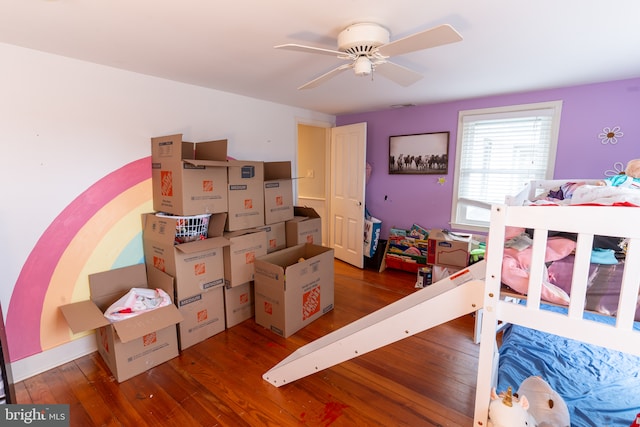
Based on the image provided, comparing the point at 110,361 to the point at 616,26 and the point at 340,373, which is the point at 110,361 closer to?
the point at 340,373

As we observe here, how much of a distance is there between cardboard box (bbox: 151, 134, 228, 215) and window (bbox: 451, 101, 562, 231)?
2.68 meters

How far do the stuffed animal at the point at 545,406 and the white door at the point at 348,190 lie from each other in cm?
266

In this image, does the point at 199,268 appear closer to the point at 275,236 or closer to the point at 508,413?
the point at 275,236

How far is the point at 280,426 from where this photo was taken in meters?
1.65

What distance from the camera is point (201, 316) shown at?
95.2 inches

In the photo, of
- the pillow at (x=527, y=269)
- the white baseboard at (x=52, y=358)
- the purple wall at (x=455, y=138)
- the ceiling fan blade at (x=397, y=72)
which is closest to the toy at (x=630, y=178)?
the pillow at (x=527, y=269)

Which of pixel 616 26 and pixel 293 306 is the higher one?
pixel 616 26

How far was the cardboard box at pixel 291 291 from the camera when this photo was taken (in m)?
2.46

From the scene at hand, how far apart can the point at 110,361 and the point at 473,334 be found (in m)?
2.74

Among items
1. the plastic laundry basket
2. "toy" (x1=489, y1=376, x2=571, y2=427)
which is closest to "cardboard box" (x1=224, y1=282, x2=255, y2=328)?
the plastic laundry basket

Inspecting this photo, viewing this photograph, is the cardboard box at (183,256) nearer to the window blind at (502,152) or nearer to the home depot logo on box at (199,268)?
the home depot logo on box at (199,268)

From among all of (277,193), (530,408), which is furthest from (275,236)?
(530,408)

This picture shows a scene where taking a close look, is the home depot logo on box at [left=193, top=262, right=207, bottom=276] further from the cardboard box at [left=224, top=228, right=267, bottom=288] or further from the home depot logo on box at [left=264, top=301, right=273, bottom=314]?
the home depot logo on box at [left=264, top=301, right=273, bottom=314]

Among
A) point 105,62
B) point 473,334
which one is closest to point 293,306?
point 473,334
